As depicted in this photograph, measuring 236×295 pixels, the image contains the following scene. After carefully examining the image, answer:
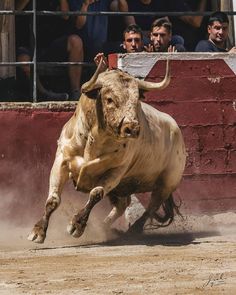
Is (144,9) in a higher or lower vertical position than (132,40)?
higher

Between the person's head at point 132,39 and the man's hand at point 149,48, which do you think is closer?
the person's head at point 132,39

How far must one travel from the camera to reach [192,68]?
36.6 feet

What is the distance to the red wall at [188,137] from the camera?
10.7 meters

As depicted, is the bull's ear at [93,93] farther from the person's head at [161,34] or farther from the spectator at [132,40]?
the person's head at [161,34]

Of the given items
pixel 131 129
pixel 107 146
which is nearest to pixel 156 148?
pixel 107 146

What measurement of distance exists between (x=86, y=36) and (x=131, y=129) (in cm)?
259

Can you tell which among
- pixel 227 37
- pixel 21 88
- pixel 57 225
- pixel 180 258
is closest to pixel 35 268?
pixel 180 258

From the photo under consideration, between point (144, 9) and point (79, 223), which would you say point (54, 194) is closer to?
point (79, 223)

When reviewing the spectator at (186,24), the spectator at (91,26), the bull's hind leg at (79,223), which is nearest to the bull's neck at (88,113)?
the bull's hind leg at (79,223)

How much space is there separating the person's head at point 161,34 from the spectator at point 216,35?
427mm

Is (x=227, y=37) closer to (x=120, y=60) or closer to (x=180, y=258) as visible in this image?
(x=120, y=60)

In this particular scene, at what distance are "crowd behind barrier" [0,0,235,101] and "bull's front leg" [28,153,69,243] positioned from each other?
155 cm

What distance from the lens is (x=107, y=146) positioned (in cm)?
918

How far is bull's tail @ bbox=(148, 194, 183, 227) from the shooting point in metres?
10.4
